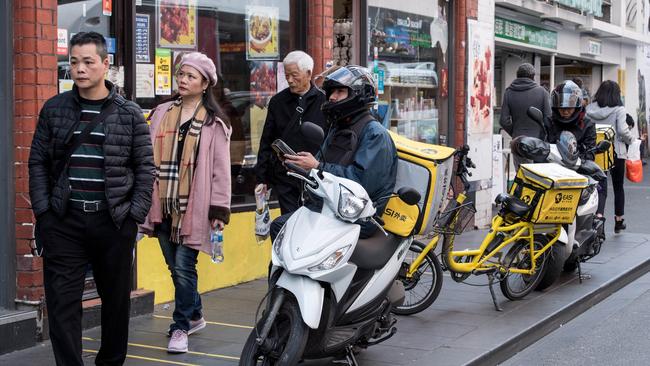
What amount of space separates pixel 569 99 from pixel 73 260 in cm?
583

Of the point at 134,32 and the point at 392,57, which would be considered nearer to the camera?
the point at 134,32

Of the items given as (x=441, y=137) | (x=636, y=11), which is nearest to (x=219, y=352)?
(x=441, y=137)

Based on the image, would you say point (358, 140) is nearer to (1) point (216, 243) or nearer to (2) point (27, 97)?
(1) point (216, 243)

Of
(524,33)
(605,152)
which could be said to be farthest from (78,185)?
(524,33)

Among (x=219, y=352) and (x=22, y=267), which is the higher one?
(x=22, y=267)

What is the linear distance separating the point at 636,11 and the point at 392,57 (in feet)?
57.9

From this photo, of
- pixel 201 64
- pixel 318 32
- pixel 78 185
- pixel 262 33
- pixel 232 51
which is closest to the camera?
pixel 78 185

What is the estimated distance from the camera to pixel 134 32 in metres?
7.80

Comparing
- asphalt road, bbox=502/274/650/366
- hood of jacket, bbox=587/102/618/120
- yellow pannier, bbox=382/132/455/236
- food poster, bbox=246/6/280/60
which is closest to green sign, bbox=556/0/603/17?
hood of jacket, bbox=587/102/618/120

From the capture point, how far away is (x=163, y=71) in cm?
821

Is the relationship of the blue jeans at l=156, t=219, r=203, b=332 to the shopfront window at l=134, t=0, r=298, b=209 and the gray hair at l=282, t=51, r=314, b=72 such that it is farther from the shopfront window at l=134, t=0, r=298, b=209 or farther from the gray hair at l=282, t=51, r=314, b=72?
the gray hair at l=282, t=51, r=314, b=72

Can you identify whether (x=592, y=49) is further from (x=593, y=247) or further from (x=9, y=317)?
(x=9, y=317)

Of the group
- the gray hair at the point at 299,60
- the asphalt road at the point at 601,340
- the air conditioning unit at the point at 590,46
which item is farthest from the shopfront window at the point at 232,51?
the air conditioning unit at the point at 590,46

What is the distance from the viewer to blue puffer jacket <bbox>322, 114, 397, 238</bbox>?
18.8ft
